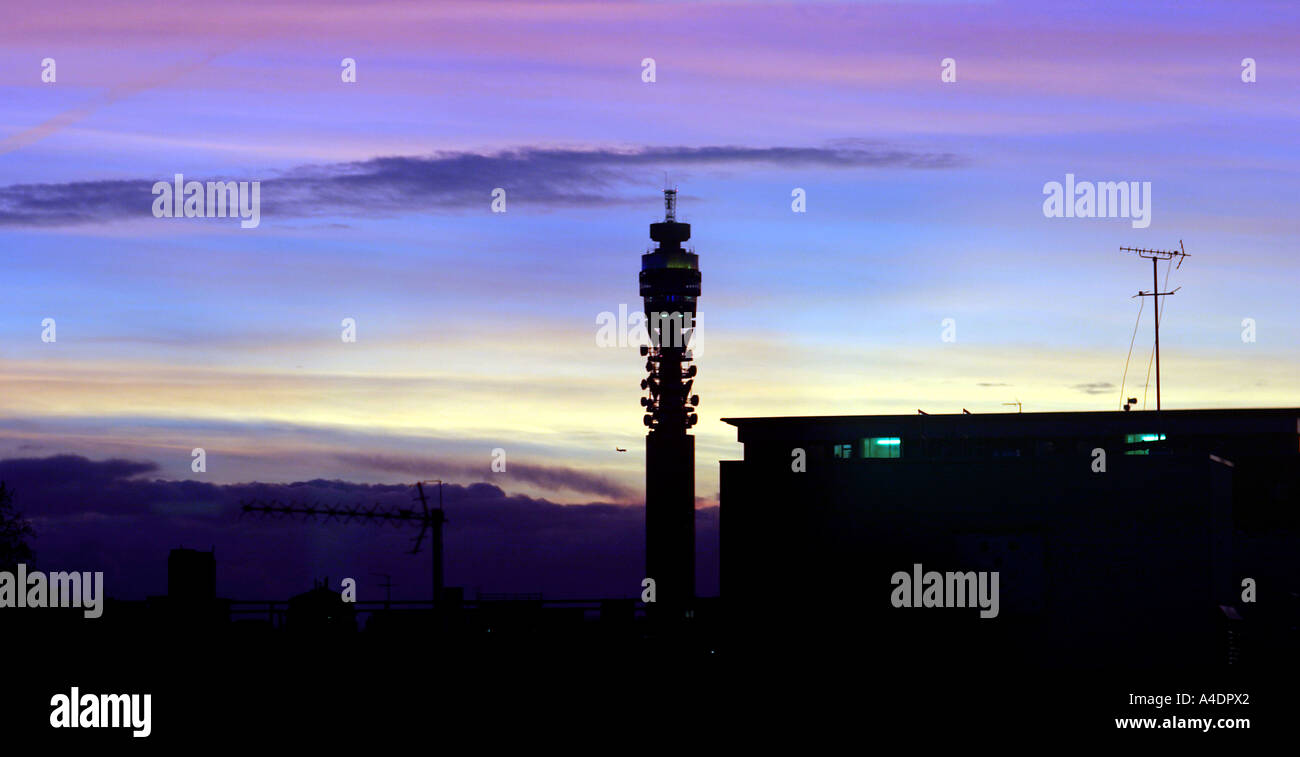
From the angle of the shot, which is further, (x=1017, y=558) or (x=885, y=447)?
(x=885, y=447)

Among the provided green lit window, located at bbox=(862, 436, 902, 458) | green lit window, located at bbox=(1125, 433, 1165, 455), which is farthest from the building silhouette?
green lit window, located at bbox=(862, 436, 902, 458)

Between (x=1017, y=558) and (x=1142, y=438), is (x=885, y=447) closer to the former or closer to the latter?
(x=1142, y=438)

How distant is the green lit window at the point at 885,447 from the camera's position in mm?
83250

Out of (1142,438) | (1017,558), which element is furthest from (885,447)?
(1017,558)

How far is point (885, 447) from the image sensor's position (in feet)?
273

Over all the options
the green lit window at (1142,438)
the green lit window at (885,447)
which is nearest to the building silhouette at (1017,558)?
the green lit window at (1142,438)

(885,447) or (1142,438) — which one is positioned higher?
(1142,438)

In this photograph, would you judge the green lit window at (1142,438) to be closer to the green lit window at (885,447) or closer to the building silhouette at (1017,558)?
the building silhouette at (1017,558)

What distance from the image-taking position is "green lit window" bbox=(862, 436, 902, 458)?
83.2 m

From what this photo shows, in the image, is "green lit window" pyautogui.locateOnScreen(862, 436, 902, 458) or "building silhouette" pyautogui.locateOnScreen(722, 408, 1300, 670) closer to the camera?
"building silhouette" pyautogui.locateOnScreen(722, 408, 1300, 670)

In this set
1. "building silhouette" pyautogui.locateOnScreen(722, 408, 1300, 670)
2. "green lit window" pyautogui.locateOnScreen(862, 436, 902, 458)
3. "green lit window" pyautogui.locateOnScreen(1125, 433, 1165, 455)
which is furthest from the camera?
"green lit window" pyautogui.locateOnScreen(862, 436, 902, 458)

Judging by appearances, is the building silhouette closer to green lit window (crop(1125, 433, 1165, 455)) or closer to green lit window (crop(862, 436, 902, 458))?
green lit window (crop(1125, 433, 1165, 455))
